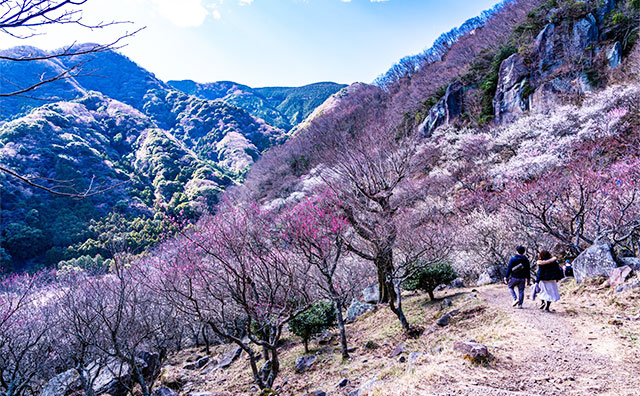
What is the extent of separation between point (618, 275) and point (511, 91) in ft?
83.5

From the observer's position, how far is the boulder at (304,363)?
8.05 m

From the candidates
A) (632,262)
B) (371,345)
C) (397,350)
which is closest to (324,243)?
(371,345)

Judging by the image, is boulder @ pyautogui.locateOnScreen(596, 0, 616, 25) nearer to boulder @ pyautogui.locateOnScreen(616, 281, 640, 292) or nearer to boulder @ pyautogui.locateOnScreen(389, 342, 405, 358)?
Result: boulder @ pyautogui.locateOnScreen(616, 281, 640, 292)

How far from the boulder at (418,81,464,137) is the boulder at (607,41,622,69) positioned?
1237 centimetres

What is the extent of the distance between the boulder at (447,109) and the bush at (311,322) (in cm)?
2935

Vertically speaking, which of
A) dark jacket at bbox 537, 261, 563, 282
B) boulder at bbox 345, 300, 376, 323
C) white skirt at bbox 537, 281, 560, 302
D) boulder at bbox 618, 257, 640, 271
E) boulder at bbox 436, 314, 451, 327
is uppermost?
dark jacket at bbox 537, 261, 563, 282

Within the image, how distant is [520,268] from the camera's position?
6.95 meters

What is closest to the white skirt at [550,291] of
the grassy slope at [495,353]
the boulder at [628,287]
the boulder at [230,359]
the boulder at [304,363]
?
the grassy slope at [495,353]

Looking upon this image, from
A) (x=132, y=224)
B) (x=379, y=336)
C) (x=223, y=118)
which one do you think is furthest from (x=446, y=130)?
(x=223, y=118)

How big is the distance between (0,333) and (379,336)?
12742 millimetres

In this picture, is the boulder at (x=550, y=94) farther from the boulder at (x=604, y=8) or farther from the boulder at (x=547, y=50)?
the boulder at (x=604, y=8)

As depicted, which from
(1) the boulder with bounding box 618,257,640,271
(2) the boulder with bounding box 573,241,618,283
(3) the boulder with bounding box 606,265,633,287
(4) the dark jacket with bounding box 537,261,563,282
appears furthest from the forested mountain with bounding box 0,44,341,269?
(1) the boulder with bounding box 618,257,640,271

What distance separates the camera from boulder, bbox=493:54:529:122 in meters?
25.9

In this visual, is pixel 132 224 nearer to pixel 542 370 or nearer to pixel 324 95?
pixel 542 370
